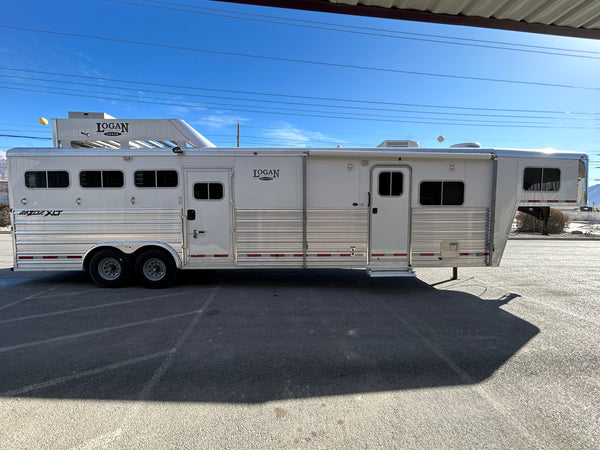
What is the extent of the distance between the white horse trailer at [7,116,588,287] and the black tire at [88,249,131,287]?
0.02m

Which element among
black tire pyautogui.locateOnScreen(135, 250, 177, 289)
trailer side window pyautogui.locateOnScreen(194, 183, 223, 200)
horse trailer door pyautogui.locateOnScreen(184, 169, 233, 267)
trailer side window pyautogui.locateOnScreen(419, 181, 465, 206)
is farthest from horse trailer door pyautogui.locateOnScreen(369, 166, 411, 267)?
black tire pyautogui.locateOnScreen(135, 250, 177, 289)

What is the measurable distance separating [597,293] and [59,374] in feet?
30.4

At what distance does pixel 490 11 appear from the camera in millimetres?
4113

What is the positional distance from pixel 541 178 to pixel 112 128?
8.87 metres

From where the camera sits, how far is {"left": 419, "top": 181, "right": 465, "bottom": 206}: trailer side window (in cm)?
583

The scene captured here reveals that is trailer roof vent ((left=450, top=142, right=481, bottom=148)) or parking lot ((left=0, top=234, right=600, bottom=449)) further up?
trailer roof vent ((left=450, top=142, right=481, bottom=148))

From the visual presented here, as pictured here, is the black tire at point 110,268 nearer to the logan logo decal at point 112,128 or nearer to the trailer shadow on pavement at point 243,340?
the trailer shadow on pavement at point 243,340

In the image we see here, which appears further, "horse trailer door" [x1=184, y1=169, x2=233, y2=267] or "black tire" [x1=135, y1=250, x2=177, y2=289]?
"black tire" [x1=135, y1=250, x2=177, y2=289]

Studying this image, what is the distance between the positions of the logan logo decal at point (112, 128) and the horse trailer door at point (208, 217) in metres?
1.64

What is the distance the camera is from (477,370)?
10.3 feet

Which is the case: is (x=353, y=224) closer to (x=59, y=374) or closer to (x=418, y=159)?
(x=418, y=159)

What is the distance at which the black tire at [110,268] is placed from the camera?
586cm

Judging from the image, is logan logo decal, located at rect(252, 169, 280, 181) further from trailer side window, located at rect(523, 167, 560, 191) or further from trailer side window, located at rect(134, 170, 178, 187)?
trailer side window, located at rect(523, 167, 560, 191)

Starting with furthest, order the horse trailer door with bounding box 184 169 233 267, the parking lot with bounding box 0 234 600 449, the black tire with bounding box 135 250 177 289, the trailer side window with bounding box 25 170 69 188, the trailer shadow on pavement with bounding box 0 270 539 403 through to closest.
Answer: the black tire with bounding box 135 250 177 289 → the horse trailer door with bounding box 184 169 233 267 → the trailer side window with bounding box 25 170 69 188 → the trailer shadow on pavement with bounding box 0 270 539 403 → the parking lot with bounding box 0 234 600 449
